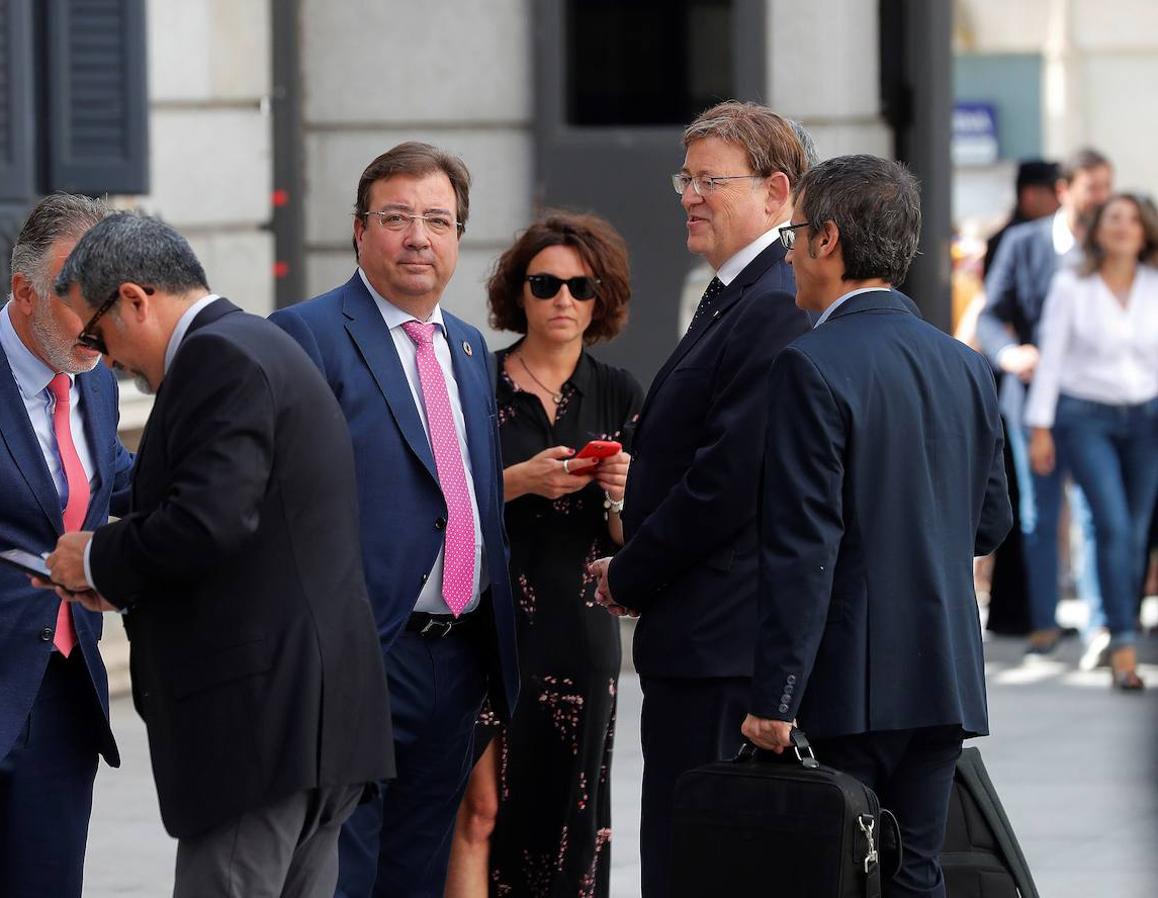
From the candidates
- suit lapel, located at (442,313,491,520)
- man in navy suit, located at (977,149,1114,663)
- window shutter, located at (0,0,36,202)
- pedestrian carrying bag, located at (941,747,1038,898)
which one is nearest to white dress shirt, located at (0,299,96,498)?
suit lapel, located at (442,313,491,520)

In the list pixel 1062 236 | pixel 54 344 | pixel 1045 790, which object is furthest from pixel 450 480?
pixel 1062 236

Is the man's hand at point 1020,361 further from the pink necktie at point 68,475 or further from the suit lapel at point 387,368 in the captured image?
the pink necktie at point 68,475

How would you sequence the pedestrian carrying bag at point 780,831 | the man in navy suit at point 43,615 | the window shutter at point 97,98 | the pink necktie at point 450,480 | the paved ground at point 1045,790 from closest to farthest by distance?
1. the pedestrian carrying bag at point 780,831
2. the man in navy suit at point 43,615
3. the pink necktie at point 450,480
4. the paved ground at point 1045,790
5. the window shutter at point 97,98

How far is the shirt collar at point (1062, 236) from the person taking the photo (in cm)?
977

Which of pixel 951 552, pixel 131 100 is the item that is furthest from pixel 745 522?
pixel 131 100

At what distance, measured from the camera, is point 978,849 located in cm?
467

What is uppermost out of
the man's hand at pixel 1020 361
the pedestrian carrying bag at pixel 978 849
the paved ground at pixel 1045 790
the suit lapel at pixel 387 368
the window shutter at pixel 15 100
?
the window shutter at pixel 15 100

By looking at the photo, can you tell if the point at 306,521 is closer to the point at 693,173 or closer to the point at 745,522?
the point at 745,522


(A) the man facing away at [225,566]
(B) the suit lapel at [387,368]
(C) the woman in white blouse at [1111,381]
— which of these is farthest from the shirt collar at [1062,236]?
(A) the man facing away at [225,566]

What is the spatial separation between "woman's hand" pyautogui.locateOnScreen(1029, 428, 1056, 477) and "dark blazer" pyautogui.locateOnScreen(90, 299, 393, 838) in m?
5.96

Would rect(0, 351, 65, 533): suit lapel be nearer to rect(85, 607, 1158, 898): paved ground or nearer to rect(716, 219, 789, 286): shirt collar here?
rect(716, 219, 789, 286): shirt collar

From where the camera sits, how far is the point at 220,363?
3.57 metres

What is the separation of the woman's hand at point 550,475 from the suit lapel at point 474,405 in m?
0.31

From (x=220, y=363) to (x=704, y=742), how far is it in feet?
4.38
